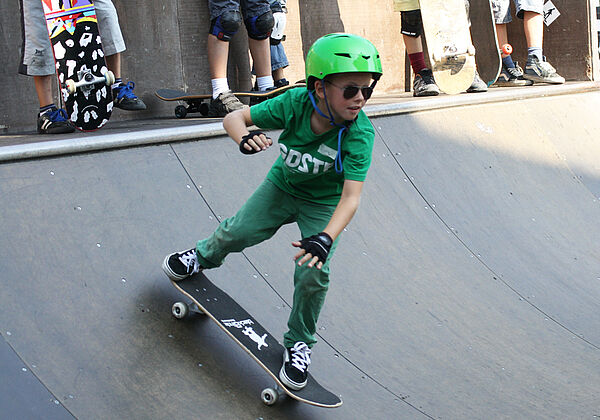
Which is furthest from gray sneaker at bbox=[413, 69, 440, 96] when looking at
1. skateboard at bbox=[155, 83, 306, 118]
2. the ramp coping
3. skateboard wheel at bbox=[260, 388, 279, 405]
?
skateboard wheel at bbox=[260, 388, 279, 405]

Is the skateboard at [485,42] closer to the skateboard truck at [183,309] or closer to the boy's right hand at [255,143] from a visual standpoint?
the skateboard truck at [183,309]

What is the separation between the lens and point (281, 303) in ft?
12.3

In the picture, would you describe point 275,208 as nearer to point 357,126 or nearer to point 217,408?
point 357,126

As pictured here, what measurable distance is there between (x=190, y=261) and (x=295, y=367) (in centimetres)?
73

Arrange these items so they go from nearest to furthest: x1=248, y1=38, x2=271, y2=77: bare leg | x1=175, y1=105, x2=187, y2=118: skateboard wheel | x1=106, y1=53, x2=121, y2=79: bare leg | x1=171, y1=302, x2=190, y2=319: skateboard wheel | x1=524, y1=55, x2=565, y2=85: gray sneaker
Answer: x1=171, y1=302, x2=190, y2=319: skateboard wheel
x1=106, y1=53, x2=121, y2=79: bare leg
x1=248, y1=38, x2=271, y2=77: bare leg
x1=175, y1=105, x2=187, y2=118: skateboard wheel
x1=524, y1=55, x2=565, y2=85: gray sneaker

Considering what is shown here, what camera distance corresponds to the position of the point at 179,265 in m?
3.32

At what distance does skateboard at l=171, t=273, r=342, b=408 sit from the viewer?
299cm

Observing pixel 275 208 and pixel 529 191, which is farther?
pixel 529 191

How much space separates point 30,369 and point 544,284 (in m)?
3.43

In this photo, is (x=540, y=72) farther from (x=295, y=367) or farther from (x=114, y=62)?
(x=295, y=367)

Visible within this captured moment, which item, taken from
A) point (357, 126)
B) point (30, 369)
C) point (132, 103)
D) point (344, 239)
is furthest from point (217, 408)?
point (132, 103)

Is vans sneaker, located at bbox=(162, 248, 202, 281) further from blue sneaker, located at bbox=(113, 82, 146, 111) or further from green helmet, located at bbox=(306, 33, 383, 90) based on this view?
blue sneaker, located at bbox=(113, 82, 146, 111)

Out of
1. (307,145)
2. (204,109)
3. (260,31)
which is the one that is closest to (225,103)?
(204,109)

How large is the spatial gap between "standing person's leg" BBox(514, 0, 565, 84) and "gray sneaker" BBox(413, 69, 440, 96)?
5.29ft
